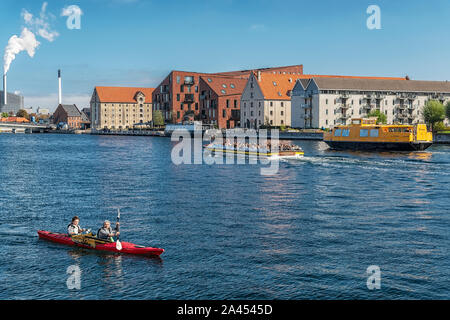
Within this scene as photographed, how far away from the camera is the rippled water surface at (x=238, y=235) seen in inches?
730

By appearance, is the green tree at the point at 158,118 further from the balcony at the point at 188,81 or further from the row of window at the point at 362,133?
the row of window at the point at 362,133

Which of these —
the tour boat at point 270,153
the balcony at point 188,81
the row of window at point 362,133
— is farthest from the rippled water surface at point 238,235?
the balcony at point 188,81

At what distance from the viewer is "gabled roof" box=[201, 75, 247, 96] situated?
159 metres

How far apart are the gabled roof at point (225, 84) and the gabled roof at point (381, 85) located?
32.2 meters

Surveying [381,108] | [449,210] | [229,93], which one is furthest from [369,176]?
[229,93]

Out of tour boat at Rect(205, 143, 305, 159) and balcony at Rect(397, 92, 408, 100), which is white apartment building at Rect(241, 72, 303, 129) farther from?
tour boat at Rect(205, 143, 305, 159)

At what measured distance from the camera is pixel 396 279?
19297 mm

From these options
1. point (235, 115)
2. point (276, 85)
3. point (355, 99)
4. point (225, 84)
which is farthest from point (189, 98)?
point (355, 99)

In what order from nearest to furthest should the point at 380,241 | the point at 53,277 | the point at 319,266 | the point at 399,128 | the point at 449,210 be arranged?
the point at 53,277, the point at 319,266, the point at 380,241, the point at 449,210, the point at 399,128

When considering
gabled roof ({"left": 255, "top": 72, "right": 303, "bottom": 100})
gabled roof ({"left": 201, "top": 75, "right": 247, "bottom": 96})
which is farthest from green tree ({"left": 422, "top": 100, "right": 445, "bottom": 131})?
gabled roof ({"left": 201, "top": 75, "right": 247, "bottom": 96})

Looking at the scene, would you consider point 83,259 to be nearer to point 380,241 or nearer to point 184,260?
point 184,260

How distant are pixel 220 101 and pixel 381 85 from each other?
47769 mm

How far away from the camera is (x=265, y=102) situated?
145750 mm

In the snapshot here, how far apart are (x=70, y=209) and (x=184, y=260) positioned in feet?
48.7
